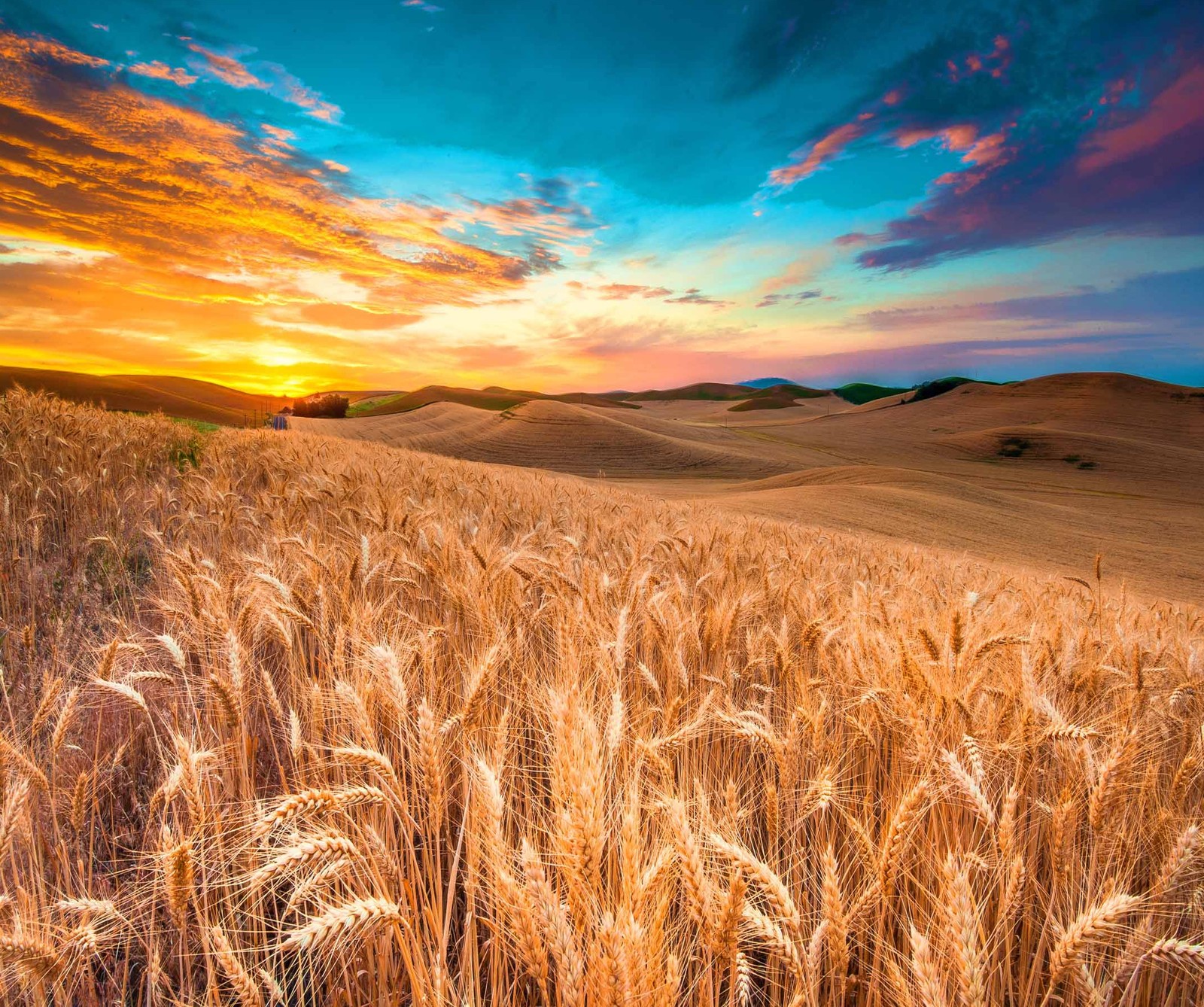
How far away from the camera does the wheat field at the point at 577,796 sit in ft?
3.06

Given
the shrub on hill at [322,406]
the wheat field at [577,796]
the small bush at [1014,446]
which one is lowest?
the wheat field at [577,796]

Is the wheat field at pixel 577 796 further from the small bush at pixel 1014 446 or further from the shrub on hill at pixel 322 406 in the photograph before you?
the shrub on hill at pixel 322 406

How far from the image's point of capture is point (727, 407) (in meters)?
97.4

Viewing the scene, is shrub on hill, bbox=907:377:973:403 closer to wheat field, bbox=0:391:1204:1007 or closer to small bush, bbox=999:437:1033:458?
small bush, bbox=999:437:1033:458

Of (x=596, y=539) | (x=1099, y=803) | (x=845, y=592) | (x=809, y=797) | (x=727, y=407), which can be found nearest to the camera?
(x=1099, y=803)

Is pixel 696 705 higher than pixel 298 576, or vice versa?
pixel 298 576

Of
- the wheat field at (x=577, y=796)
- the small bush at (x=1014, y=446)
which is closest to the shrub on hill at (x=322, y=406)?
the small bush at (x=1014, y=446)

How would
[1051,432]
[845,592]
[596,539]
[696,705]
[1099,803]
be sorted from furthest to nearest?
1. [1051,432]
2. [596,539]
3. [845,592]
4. [696,705]
5. [1099,803]

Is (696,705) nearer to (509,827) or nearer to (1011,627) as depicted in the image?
(509,827)

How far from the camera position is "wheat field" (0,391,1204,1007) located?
36.7 inches

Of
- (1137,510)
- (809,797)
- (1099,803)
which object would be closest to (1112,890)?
(1099,803)

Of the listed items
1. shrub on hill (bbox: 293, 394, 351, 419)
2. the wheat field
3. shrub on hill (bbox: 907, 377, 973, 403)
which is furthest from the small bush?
shrub on hill (bbox: 293, 394, 351, 419)

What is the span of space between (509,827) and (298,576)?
5.32 ft

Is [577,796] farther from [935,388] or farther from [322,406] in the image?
[935,388]
